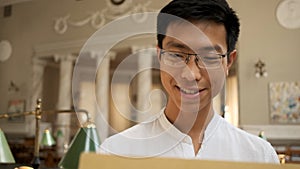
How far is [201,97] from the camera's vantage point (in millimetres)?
329

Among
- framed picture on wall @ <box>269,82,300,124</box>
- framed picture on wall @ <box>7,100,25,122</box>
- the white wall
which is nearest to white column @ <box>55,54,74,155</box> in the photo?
framed picture on wall @ <box>7,100,25,122</box>

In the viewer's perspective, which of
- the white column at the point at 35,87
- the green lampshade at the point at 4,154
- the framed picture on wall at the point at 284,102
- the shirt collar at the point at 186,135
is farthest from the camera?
the white column at the point at 35,87

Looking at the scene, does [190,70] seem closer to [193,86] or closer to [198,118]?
[193,86]

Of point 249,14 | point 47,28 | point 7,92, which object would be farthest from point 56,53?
point 249,14

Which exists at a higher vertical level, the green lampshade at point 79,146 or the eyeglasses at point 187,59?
the eyeglasses at point 187,59

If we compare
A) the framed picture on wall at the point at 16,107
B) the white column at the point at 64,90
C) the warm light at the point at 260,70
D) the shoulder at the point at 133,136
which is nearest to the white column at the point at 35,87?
the framed picture on wall at the point at 16,107

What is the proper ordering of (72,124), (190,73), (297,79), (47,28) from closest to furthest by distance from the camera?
(190,73), (297,79), (47,28), (72,124)

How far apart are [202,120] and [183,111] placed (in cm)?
13

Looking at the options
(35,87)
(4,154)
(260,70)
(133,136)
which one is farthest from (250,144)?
(35,87)

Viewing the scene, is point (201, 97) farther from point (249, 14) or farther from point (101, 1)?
point (101, 1)

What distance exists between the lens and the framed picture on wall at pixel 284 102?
3465mm

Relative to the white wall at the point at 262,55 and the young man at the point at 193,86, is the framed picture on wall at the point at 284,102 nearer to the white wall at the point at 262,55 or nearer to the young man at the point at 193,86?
the white wall at the point at 262,55

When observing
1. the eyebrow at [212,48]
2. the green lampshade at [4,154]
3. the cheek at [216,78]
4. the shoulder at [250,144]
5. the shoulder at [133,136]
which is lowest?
the green lampshade at [4,154]

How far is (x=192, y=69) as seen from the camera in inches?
11.8
